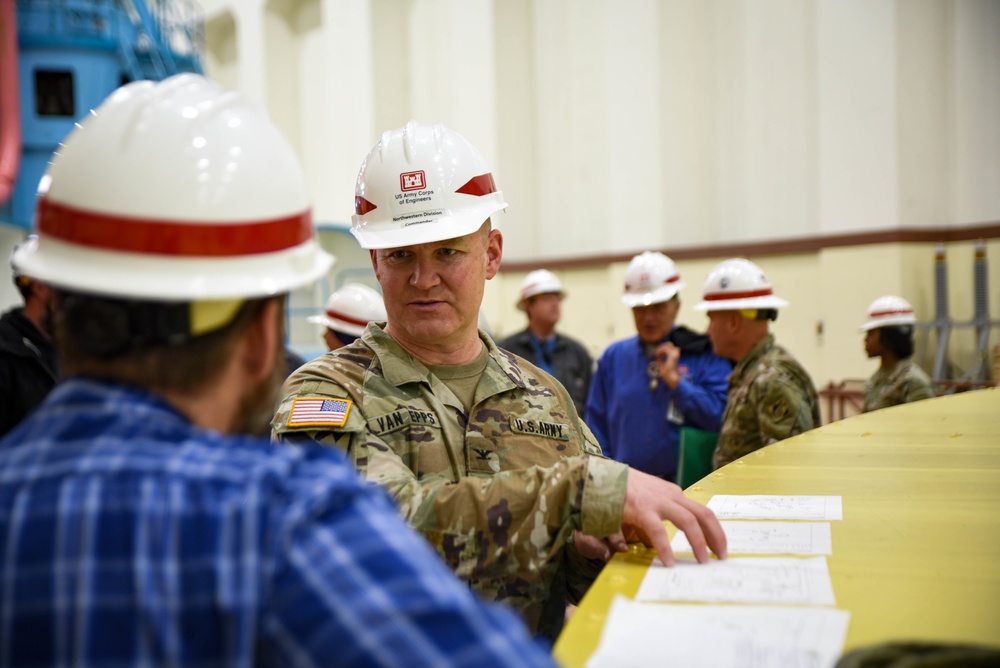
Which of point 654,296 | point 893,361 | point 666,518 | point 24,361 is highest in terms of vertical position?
point 654,296

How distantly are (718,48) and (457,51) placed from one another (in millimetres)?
3490

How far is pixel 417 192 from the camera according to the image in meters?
2.26

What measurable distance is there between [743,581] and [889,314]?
6039 mm

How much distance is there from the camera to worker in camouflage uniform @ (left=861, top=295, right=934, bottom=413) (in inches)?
227

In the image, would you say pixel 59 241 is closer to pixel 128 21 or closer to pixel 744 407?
pixel 744 407

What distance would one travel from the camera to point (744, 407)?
4188mm

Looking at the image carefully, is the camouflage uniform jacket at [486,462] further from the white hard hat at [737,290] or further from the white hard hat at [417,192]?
the white hard hat at [737,290]

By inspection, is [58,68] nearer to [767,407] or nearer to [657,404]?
[657,404]

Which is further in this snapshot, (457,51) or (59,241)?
(457,51)

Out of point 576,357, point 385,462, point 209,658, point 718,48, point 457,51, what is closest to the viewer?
point 209,658

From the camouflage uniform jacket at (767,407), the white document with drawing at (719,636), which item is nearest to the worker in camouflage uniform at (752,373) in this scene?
the camouflage uniform jacket at (767,407)

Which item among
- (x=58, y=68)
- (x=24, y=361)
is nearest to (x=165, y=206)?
(x=24, y=361)

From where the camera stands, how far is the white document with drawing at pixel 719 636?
1174 millimetres

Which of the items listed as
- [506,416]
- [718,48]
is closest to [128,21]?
[718,48]
